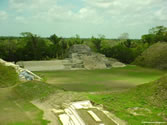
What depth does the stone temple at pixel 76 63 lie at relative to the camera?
3123 cm

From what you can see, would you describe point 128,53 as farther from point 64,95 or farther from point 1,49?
point 64,95

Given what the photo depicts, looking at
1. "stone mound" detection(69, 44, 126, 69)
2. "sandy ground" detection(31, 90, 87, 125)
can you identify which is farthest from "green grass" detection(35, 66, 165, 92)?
"stone mound" detection(69, 44, 126, 69)

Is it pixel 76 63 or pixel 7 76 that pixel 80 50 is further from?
pixel 7 76

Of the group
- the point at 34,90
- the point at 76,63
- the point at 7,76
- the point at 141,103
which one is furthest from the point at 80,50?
the point at 141,103

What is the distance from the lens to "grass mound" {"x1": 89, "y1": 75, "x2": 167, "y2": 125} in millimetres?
9078

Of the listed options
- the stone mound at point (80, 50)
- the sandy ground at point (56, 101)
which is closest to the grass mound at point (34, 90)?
the sandy ground at point (56, 101)

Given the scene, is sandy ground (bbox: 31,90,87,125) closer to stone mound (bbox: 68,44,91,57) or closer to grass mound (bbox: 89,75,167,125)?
grass mound (bbox: 89,75,167,125)

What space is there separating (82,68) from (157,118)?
23483 mm

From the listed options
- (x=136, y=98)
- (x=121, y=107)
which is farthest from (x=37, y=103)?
(x=136, y=98)

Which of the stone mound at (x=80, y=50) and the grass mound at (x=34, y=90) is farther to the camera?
the stone mound at (x=80, y=50)

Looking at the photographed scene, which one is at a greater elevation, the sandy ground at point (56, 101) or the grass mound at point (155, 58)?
the grass mound at point (155, 58)

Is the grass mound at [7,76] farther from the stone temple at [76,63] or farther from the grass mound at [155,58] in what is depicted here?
the grass mound at [155,58]

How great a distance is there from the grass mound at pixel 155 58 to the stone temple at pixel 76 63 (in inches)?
180

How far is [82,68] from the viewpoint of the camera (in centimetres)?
3206
